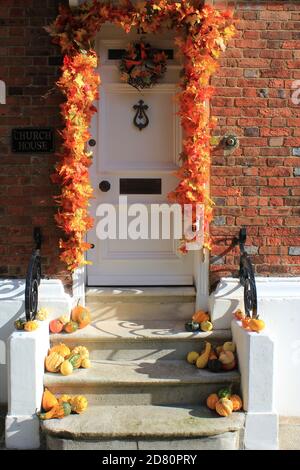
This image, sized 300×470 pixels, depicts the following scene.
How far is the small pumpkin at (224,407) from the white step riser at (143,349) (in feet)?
2.03

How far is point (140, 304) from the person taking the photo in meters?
4.75

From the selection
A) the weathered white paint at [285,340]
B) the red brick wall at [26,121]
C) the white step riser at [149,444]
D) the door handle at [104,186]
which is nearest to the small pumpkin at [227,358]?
the weathered white paint at [285,340]

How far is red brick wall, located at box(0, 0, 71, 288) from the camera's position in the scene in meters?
4.58

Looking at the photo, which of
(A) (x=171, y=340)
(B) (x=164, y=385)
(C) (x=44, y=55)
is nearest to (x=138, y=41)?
(C) (x=44, y=55)

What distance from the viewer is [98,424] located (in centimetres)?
375

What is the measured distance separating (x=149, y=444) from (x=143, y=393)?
18.4 inches

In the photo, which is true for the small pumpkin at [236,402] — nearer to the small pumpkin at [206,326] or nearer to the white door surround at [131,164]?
the small pumpkin at [206,326]

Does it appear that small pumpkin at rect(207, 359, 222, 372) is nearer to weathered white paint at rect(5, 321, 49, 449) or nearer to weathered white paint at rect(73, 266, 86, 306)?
weathered white paint at rect(73, 266, 86, 306)

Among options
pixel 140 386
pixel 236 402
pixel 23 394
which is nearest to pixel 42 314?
pixel 23 394

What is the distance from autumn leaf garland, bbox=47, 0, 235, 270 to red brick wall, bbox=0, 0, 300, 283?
0.20m

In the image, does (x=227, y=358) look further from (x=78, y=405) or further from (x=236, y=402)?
(x=78, y=405)

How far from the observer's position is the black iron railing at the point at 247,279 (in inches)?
160

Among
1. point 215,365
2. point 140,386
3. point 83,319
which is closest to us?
point 140,386

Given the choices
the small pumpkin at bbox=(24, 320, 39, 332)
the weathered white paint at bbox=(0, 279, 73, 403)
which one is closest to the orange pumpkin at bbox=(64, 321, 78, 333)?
the weathered white paint at bbox=(0, 279, 73, 403)
